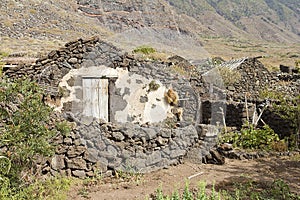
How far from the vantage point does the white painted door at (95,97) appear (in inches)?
377

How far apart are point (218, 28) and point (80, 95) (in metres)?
133

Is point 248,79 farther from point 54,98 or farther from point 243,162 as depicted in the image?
point 54,98

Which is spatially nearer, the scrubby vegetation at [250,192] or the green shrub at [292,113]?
the scrubby vegetation at [250,192]

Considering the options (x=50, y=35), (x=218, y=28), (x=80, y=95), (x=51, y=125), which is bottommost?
(x=51, y=125)

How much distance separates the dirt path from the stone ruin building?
438 mm

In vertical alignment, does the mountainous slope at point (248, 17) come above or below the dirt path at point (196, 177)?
above

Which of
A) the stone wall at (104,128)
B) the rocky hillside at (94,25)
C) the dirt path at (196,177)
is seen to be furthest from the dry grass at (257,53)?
the dirt path at (196,177)

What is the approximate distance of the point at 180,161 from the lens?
8273 millimetres

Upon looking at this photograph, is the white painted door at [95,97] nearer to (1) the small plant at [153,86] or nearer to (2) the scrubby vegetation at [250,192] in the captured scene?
(1) the small plant at [153,86]

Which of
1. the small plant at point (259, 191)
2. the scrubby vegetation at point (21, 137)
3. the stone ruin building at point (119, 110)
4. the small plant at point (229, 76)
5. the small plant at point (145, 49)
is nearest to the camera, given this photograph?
the scrubby vegetation at point (21, 137)

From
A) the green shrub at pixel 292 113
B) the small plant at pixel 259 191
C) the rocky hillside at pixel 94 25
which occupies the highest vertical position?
the rocky hillside at pixel 94 25

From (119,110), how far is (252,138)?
395 centimetres

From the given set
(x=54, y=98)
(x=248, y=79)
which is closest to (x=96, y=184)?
(x=54, y=98)

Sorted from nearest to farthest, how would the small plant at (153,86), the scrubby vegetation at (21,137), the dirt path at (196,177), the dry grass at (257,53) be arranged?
1. the scrubby vegetation at (21,137)
2. the dirt path at (196,177)
3. the small plant at (153,86)
4. the dry grass at (257,53)
